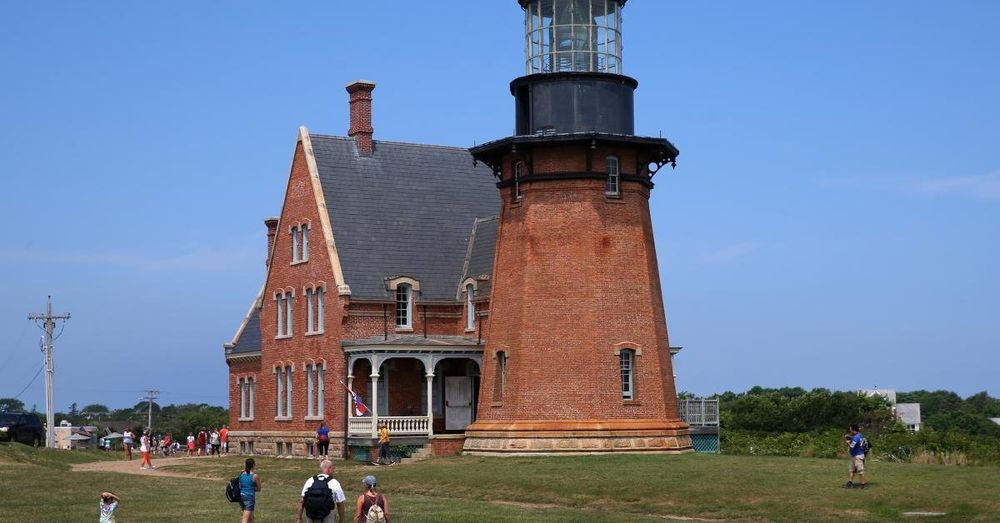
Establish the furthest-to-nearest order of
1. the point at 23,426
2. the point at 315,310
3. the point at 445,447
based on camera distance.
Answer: the point at 23,426, the point at 315,310, the point at 445,447

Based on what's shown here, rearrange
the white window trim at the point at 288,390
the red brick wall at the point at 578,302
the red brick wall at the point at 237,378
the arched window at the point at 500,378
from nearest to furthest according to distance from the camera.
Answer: the red brick wall at the point at 578,302 < the arched window at the point at 500,378 < the white window trim at the point at 288,390 < the red brick wall at the point at 237,378

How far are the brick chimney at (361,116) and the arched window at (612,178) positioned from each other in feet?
40.5

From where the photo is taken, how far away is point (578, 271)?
41781 mm

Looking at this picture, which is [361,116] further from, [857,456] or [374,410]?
[857,456]

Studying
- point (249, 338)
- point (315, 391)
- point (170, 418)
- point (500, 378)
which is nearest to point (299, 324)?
point (315, 391)

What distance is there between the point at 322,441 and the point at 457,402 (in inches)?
202

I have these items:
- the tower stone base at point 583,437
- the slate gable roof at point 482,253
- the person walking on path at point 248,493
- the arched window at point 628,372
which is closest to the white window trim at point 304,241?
the slate gable roof at point 482,253

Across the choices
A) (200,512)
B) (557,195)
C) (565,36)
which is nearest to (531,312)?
(557,195)

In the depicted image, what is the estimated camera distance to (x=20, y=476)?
40.0m

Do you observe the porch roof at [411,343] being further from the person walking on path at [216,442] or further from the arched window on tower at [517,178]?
the person walking on path at [216,442]

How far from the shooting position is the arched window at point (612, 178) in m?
42.7

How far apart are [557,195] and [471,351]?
23.3ft

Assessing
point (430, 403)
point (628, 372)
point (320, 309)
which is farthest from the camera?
point (320, 309)

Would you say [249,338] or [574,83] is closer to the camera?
[574,83]
